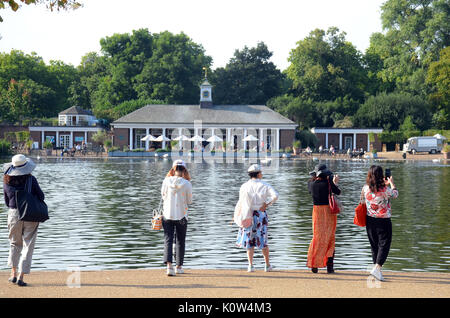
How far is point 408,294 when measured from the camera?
29.3 feet

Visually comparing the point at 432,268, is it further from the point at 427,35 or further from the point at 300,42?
the point at 300,42

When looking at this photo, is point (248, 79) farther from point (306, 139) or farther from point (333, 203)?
point (333, 203)

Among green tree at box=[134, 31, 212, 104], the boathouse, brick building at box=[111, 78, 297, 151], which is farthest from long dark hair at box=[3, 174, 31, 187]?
green tree at box=[134, 31, 212, 104]

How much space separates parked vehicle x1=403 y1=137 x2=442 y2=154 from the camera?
3017 inches

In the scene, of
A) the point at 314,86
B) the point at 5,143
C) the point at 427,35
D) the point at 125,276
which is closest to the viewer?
the point at 125,276

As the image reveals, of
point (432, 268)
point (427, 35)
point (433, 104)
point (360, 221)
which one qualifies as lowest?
point (432, 268)

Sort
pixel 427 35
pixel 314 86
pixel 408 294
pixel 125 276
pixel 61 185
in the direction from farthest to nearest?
pixel 314 86, pixel 427 35, pixel 61 185, pixel 125 276, pixel 408 294

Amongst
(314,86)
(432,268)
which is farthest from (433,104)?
(432,268)

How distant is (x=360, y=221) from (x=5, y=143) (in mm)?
65646

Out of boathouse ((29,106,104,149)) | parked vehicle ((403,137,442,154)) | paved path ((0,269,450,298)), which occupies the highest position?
boathouse ((29,106,104,149))

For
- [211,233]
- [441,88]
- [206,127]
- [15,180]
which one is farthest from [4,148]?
[15,180]

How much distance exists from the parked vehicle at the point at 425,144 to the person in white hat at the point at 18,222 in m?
71.0

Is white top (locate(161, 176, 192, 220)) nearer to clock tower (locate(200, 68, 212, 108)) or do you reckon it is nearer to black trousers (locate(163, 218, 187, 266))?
black trousers (locate(163, 218, 187, 266))

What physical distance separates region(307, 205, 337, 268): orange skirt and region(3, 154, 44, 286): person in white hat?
411 centimetres
